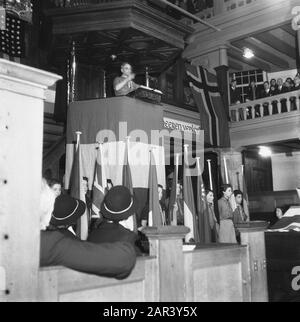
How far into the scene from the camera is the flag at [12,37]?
240 inches

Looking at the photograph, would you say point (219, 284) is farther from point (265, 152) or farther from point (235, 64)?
point (235, 64)

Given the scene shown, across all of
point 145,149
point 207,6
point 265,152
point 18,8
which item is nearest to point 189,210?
point 145,149

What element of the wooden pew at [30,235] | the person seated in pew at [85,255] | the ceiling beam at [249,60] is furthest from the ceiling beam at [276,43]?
the person seated in pew at [85,255]

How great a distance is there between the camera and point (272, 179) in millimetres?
13336

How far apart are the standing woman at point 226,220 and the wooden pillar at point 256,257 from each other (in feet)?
10.7

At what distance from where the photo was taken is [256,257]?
337 centimetres

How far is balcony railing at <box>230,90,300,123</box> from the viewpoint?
999 cm

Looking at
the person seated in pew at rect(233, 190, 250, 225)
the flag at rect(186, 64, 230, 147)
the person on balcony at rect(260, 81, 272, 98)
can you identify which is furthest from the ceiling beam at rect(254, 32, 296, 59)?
the person seated in pew at rect(233, 190, 250, 225)

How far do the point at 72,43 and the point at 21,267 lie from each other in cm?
561

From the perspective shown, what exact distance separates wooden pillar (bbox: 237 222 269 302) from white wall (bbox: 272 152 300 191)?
10485 millimetres

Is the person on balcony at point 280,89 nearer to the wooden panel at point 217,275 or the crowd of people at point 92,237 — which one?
the crowd of people at point 92,237

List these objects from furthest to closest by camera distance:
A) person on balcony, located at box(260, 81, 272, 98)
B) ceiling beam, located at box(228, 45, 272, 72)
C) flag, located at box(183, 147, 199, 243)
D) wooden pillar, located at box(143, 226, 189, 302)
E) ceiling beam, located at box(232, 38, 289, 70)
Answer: ceiling beam, located at box(228, 45, 272, 72)
ceiling beam, located at box(232, 38, 289, 70)
person on balcony, located at box(260, 81, 272, 98)
flag, located at box(183, 147, 199, 243)
wooden pillar, located at box(143, 226, 189, 302)

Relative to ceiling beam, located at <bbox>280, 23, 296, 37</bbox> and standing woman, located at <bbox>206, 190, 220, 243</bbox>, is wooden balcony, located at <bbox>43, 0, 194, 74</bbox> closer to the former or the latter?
standing woman, located at <bbox>206, 190, 220, 243</bbox>
